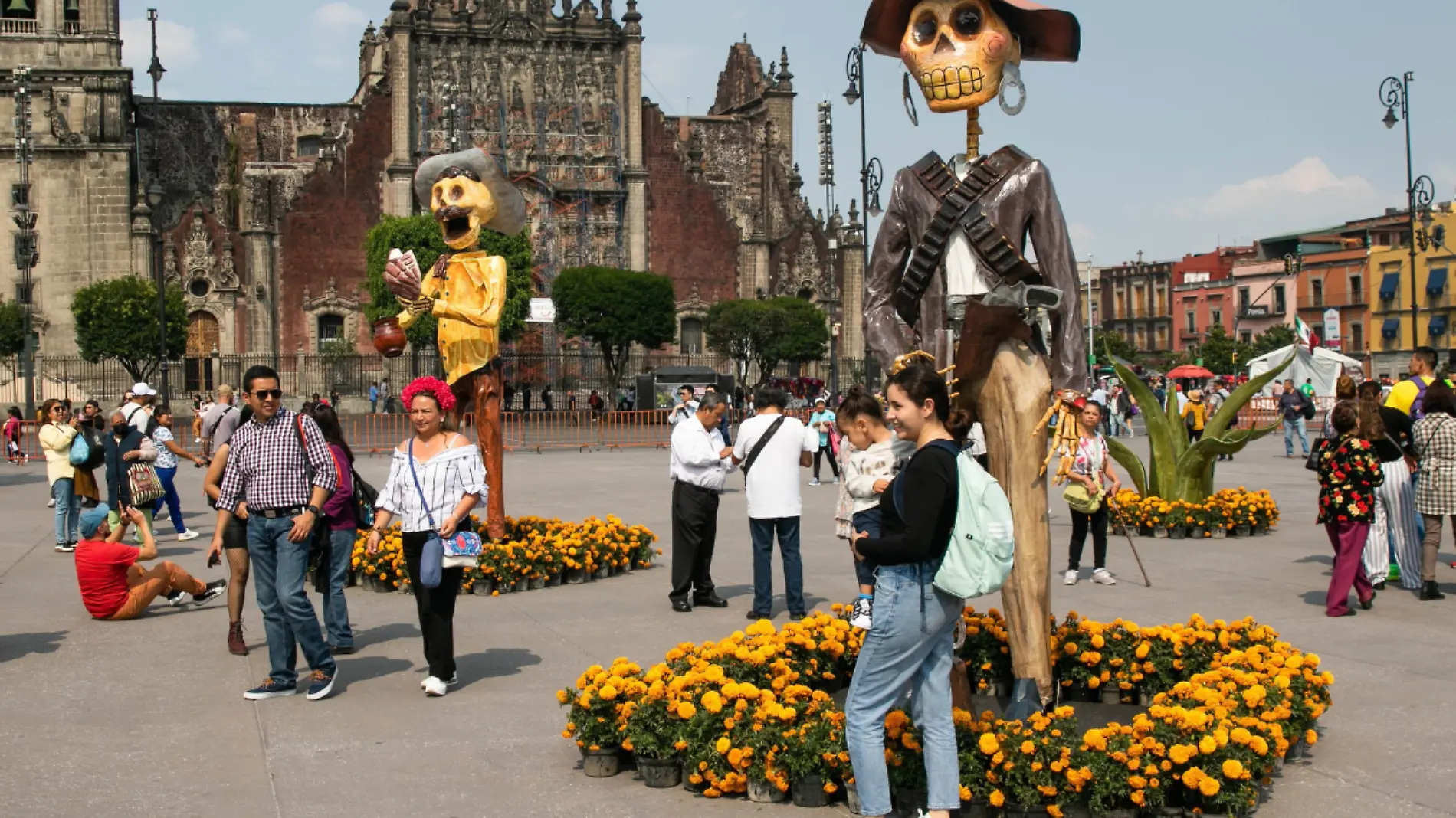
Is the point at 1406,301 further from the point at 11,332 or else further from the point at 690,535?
the point at 690,535

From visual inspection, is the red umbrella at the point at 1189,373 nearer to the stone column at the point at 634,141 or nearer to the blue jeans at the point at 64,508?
the stone column at the point at 634,141

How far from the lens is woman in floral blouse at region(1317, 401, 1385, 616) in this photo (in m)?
9.83

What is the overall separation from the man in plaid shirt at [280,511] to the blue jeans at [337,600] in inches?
49.7

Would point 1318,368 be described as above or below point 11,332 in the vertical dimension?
below

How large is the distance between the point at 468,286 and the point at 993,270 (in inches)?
246

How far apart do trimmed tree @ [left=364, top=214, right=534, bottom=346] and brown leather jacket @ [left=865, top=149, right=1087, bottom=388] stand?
135ft

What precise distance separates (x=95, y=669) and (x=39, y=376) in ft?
Result: 144

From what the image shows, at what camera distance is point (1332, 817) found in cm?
575

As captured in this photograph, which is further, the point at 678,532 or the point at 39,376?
the point at 39,376

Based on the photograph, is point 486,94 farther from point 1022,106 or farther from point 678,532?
point 1022,106

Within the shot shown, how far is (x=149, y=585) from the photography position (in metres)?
10.8

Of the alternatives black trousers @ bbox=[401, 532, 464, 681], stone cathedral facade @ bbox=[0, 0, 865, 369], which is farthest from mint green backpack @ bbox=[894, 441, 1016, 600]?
stone cathedral facade @ bbox=[0, 0, 865, 369]

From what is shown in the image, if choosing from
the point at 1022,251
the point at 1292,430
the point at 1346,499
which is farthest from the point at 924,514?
the point at 1292,430

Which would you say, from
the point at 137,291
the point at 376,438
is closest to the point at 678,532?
the point at 376,438
